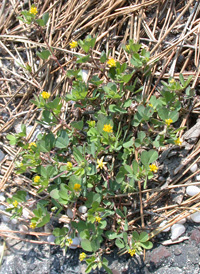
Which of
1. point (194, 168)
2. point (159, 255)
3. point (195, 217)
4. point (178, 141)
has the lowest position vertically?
point (159, 255)

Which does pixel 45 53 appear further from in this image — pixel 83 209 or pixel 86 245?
pixel 86 245

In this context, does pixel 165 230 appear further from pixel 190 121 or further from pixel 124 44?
pixel 124 44

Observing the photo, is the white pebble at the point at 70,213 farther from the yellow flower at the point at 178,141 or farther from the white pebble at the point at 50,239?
the yellow flower at the point at 178,141

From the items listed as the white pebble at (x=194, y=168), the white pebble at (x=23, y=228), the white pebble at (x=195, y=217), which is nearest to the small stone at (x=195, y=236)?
the white pebble at (x=195, y=217)

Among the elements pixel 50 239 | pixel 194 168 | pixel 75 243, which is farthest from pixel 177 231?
pixel 50 239

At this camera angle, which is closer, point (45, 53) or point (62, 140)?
point (62, 140)

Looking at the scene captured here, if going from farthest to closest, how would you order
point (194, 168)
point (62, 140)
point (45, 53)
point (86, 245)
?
1. point (45, 53)
2. point (62, 140)
3. point (194, 168)
4. point (86, 245)

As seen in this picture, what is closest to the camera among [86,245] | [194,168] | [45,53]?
[86,245]

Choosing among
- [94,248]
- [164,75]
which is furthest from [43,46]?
[94,248]

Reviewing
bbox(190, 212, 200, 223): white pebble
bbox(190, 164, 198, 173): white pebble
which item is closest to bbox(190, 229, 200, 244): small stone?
bbox(190, 212, 200, 223): white pebble
